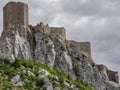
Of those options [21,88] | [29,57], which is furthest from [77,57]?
[21,88]

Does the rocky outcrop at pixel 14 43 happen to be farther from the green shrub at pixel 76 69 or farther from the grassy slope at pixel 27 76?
the green shrub at pixel 76 69

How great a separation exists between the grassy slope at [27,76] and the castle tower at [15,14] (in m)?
9.86

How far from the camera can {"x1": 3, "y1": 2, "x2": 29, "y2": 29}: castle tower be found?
155000mm

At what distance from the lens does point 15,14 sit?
155 metres

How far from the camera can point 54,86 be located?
143125mm

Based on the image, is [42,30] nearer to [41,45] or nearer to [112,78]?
[41,45]

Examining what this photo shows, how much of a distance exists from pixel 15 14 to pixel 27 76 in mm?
16945

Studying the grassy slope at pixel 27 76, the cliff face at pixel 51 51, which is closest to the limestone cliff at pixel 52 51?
the cliff face at pixel 51 51

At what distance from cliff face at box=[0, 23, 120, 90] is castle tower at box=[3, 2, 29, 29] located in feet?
4.06

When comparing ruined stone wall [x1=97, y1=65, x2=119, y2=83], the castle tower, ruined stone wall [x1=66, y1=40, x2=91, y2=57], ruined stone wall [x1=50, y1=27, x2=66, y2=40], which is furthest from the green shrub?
the castle tower

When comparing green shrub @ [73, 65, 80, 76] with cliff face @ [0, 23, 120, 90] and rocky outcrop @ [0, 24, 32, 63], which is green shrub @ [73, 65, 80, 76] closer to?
cliff face @ [0, 23, 120, 90]

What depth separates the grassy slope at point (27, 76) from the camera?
141 metres

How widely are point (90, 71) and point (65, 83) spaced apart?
49.6 feet

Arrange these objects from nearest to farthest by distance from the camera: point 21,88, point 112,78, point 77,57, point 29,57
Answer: point 21,88, point 29,57, point 77,57, point 112,78
